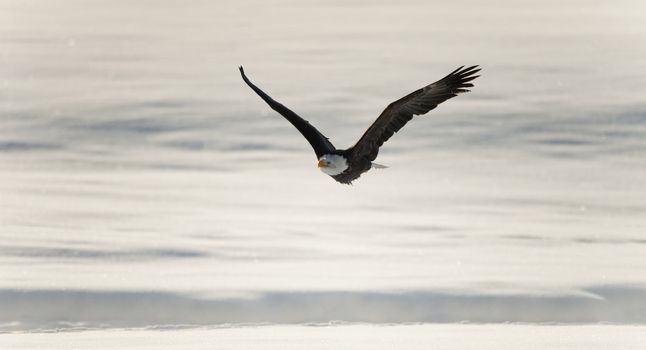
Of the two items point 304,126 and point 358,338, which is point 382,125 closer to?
point 304,126

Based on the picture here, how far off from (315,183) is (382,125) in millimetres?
5185

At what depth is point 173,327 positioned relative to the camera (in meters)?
9.09

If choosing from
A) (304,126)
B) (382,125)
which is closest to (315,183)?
(304,126)

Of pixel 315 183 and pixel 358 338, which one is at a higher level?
pixel 315 183

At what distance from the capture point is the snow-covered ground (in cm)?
938

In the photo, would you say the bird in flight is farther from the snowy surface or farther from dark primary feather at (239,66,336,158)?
the snowy surface

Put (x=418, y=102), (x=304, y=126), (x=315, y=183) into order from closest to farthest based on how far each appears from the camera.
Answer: (x=418, y=102) < (x=304, y=126) < (x=315, y=183)

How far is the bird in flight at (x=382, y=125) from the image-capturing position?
812 centimetres

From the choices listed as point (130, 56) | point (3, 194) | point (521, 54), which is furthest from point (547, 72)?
point (3, 194)

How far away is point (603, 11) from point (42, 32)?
9.47 m

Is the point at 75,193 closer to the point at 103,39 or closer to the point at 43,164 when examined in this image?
the point at 43,164

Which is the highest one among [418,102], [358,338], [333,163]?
[418,102]

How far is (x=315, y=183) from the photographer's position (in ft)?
44.0

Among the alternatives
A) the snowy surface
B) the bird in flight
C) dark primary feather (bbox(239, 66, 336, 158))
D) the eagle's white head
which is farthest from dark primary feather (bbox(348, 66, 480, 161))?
the snowy surface
